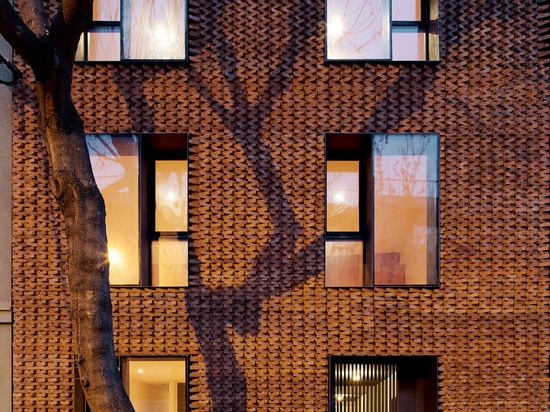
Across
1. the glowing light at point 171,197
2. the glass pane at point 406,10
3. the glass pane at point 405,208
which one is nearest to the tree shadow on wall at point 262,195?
the glass pane at point 405,208

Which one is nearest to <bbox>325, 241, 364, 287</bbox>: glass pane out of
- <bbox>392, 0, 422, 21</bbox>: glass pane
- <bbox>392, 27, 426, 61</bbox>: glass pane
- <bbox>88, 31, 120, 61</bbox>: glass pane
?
<bbox>392, 27, 426, 61</bbox>: glass pane

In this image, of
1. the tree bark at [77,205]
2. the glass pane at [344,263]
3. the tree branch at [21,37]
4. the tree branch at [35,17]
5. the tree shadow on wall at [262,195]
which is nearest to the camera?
the tree branch at [21,37]

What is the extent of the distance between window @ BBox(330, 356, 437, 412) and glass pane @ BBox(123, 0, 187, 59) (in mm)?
5381

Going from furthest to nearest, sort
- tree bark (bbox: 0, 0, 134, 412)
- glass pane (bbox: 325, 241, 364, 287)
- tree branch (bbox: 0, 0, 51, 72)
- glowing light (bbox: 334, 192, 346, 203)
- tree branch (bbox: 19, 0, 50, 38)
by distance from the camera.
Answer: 1. glowing light (bbox: 334, 192, 346, 203)
2. glass pane (bbox: 325, 241, 364, 287)
3. tree branch (bbox: 19, 0, 50, 38)
4. tree bark (bbox: 0, 0, 134, 412)
5. tree branch (bbox: 0, 0, 51, 72)

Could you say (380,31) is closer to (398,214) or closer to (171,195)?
(398,214)

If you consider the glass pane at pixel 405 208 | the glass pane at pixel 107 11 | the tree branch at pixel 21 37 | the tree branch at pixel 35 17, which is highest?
the glass pane at pixel 107 11

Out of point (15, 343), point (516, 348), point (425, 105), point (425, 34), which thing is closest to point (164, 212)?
point (15, 343)

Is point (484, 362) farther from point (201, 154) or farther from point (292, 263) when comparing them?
point (201, 154)

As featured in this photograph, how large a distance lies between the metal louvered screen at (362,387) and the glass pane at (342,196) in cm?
218

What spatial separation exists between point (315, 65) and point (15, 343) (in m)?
5.94

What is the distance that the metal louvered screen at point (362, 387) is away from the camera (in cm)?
636

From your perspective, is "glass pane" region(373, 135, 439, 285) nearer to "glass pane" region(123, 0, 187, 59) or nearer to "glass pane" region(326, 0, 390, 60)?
"glass pane" region(326, 0, 390, 60)

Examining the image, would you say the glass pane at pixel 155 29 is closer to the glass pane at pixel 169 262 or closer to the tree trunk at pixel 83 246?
the tree trunk at pixel 83 246

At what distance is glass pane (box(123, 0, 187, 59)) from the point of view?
20.1 feet
